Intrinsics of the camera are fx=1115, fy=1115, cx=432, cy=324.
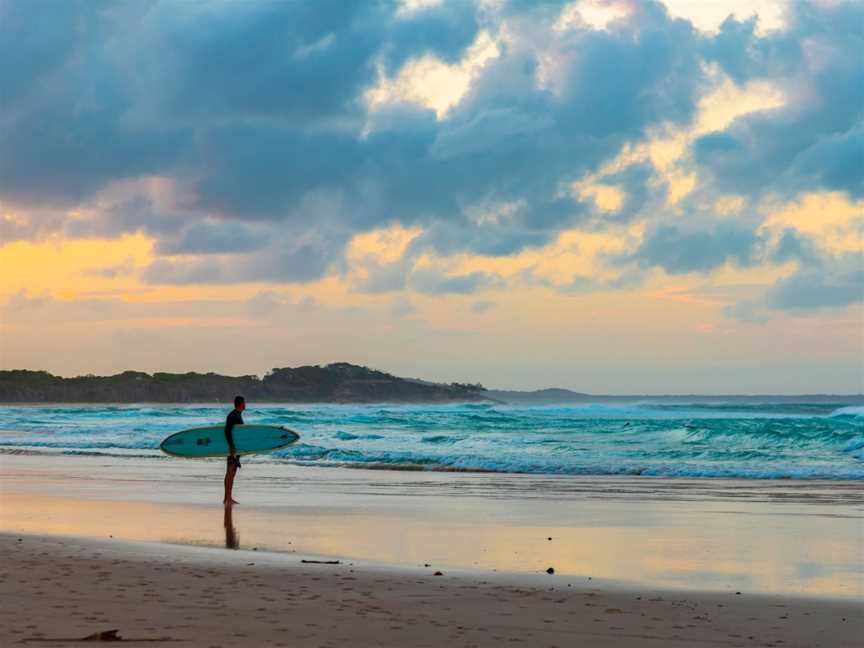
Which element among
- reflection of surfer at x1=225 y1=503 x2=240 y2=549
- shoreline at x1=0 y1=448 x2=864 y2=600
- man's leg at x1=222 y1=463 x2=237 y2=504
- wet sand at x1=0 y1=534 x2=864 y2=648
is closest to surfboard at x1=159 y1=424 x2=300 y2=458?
shoreline at x1=0 y1=448 x2=864 y2=600

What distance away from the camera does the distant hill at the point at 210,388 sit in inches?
5108

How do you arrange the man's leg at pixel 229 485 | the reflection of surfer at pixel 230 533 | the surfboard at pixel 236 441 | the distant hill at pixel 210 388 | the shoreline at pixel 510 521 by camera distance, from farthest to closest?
1. the distant hill at pixel 210 388
2. the surfboard at pixel 236 441
3. the man's leg at pixel 229 485
4. the reflection of surfer at pixel 230 533
5. the shoreline at pixel 510 521

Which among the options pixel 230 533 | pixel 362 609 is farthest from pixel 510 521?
pixel 362 609

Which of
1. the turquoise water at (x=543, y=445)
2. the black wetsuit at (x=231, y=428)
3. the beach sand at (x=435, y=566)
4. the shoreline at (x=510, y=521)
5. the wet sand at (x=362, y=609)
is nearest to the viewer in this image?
the wet sand at (x=362, y=609)

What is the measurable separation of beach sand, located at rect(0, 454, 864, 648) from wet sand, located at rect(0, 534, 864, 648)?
0.09 feet

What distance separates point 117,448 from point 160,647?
29541 millimetres

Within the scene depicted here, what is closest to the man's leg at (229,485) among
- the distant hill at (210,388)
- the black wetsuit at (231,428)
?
the black wetsuit at (231,428)

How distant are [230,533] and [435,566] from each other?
3405 mm

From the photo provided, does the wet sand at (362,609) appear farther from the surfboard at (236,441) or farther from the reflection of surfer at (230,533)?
the surfboard at (236,441)

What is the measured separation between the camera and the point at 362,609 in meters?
8.12

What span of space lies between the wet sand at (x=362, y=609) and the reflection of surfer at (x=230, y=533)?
1528 mm

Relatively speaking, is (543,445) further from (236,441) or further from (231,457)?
(231,457)

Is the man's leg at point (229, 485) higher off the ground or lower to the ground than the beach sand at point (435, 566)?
higher

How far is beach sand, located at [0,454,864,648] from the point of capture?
751 centimetres
